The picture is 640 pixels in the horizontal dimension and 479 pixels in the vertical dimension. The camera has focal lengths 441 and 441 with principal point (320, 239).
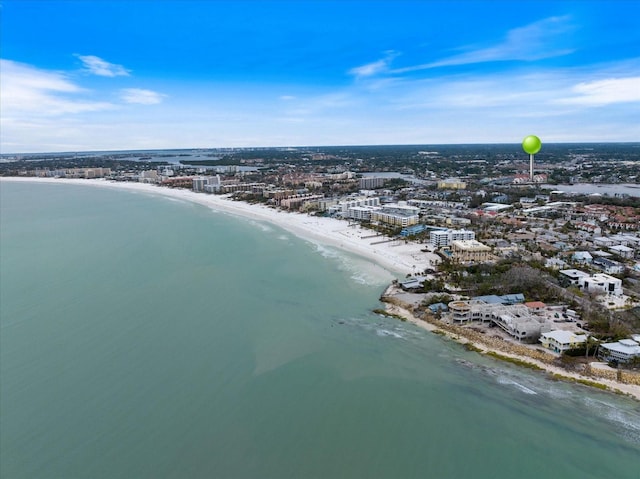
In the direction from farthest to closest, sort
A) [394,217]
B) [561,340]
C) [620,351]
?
[394,217] → [561,340] → [620,351]

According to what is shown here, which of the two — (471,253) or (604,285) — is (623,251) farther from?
(471,253)

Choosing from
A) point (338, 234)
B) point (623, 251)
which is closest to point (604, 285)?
point (623, 251)

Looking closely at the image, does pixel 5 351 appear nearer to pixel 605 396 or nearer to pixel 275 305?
pixel 275 305

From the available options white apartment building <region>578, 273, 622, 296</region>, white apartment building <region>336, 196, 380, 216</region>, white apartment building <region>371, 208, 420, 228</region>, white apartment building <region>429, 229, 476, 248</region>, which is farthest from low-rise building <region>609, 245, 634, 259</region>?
white apartment building <region>336, 196, 380, 216</region>

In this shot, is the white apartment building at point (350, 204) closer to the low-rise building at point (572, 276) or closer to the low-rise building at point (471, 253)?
the low-rise building at point (471, 253)

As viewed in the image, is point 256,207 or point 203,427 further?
point 256,207

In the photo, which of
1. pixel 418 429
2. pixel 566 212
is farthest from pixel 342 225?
pixel 418 429

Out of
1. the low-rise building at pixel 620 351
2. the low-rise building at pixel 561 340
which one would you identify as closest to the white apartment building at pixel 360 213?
the low-rise building at pixel 561 340
